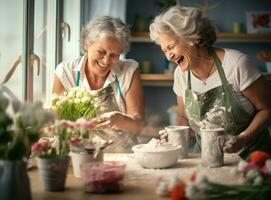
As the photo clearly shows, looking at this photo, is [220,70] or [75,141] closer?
[75,141]

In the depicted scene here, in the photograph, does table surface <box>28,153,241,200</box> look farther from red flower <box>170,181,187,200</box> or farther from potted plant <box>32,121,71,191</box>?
red flower <box>170,181,187,200</box>

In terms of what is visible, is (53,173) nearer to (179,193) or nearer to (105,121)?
(179,193)

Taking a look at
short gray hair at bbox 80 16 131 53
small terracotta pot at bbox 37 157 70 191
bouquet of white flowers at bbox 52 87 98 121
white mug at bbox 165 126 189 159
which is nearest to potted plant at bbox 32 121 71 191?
small terracotta pot at bbox 37 157 70 191

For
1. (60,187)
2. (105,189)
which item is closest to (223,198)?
(105,189)

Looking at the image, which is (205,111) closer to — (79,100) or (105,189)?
(79,100)

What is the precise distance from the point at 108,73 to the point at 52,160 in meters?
Answer: 1.06

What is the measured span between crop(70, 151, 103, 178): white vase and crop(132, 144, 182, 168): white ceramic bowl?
7.6 inches

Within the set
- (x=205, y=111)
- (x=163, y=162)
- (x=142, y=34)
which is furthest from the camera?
(x=142, y=34)

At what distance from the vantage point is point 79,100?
5.96 ft

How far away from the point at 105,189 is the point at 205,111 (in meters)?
1.02

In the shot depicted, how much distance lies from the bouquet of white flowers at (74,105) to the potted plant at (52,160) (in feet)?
1.12

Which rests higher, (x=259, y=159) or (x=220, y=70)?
(x=220, y=70)

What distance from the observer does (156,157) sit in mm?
1698

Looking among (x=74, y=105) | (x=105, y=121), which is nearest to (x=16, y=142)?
(x=74, y=105)
